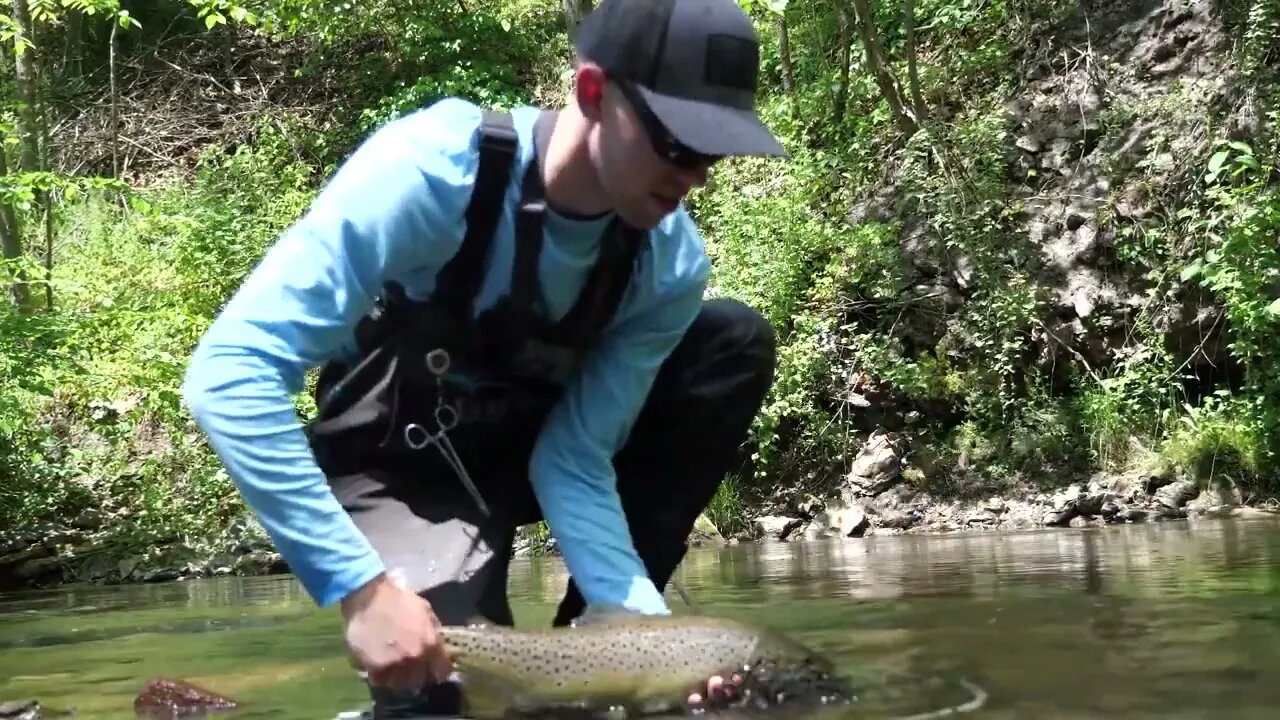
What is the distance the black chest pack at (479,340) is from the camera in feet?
7.81

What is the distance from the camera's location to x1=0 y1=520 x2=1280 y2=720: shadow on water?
2.12 m

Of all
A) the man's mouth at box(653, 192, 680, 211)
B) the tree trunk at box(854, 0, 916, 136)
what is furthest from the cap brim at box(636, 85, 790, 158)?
the tree trunk at box(854, 0, 916, 136)

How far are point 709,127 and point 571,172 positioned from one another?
38 cm

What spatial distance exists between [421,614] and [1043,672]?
1.07 meters

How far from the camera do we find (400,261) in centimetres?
229

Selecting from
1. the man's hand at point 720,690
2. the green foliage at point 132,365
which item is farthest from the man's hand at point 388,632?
the green foliage at point 132,365

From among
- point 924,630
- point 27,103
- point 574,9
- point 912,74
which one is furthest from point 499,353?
point 27,103

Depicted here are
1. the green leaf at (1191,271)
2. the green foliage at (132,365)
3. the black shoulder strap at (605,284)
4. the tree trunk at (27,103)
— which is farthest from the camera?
the tree trunk at (27,103)

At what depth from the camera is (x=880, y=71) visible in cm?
1116

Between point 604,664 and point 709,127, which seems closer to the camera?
point 709,127

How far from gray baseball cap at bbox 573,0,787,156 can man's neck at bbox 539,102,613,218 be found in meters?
0.20

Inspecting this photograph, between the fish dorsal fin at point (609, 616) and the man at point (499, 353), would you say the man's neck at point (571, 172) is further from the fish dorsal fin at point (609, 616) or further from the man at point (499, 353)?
the fish dorsal fin at point (609, 616)

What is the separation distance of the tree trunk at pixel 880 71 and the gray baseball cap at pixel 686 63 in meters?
9.20

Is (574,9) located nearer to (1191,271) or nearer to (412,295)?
(1191,271)
